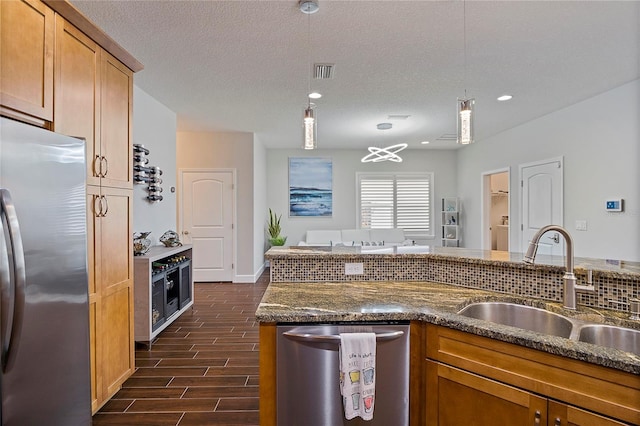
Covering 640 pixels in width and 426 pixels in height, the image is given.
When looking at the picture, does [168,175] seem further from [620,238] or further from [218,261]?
[620,238]

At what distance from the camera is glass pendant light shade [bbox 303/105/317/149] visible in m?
2.14

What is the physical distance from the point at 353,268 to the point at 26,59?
6.63 feet

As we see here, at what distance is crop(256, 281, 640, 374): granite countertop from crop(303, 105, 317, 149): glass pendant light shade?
36.6 inches

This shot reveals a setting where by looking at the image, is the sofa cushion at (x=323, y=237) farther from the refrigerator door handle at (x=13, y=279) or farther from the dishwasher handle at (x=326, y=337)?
the refrigerator door handle at (x=13, y=279)

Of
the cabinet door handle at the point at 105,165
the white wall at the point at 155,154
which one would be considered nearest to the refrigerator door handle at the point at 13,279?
the cabinet door handle at the point at 105,165

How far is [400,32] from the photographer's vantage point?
8.43 ft

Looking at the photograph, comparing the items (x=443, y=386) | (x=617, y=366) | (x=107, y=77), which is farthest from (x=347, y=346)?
(x=107, y=77)

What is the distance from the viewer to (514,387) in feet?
4.10

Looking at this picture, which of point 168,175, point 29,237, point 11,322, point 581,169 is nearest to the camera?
point 11,322

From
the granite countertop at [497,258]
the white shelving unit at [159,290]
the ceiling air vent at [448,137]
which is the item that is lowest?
the white shelving unit at [159,290]

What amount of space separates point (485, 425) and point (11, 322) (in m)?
1.90

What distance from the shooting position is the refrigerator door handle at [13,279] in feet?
4.17

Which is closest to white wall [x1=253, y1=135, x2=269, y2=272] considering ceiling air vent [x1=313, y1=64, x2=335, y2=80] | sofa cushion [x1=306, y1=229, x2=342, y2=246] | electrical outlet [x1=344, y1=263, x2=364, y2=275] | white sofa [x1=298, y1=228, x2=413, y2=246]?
white sofa [x1=298, y1=228, x2=413, y2=246]

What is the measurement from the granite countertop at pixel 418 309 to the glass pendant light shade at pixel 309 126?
93 centimetres
